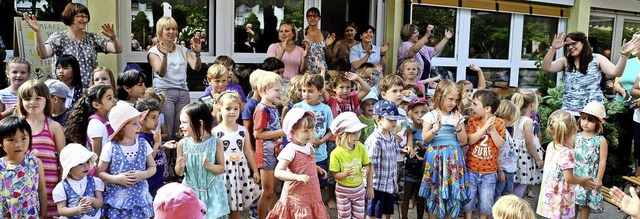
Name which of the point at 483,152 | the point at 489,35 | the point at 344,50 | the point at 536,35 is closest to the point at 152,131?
the point at 483,152

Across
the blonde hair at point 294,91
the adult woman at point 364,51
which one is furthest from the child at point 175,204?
the adult woman at point 364,51

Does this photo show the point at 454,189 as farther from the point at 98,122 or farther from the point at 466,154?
the point at 98,122

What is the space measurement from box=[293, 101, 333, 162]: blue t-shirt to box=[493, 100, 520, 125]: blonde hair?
149cm

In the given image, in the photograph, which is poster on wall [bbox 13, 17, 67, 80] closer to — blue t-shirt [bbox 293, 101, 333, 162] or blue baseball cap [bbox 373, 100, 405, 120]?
blue t-shirt [bbox 293, 101, 333, 162]

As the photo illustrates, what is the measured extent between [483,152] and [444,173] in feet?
1.32

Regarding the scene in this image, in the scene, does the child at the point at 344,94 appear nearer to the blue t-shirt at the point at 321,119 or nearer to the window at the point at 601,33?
the blue t-shirt at the point at 321,119

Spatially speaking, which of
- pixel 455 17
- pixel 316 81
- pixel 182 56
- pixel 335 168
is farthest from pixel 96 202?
pixel 455 17

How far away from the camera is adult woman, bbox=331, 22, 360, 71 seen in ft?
23.5

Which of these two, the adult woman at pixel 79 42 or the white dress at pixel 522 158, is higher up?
the adult woman at pixel 79 42

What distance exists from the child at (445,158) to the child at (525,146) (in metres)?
0.81

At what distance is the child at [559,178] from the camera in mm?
4777

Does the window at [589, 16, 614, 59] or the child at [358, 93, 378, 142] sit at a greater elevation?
the window at [589, 16, 614, 59]

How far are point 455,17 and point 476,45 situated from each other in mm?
701

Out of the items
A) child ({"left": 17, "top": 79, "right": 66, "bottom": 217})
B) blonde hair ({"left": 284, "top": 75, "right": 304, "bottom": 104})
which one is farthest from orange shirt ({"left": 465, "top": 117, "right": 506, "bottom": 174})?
child ({"left": 17, "top": 79, "right": 66, "bottom": 217})
